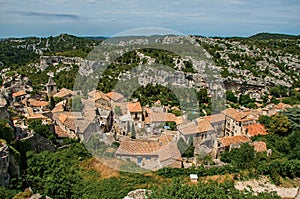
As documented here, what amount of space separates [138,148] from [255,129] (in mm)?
10595

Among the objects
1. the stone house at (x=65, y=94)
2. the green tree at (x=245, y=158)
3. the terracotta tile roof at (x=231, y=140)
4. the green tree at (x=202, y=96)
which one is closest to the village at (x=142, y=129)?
the terracotta tile roof at (x=231, y=140)

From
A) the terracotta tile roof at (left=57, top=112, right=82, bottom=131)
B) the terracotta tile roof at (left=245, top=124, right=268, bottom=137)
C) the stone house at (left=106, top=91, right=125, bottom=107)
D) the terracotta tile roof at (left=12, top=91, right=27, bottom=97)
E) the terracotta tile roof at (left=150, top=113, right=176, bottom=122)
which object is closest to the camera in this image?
the terracotta tile roof at (left=57, top=112, right=82, bottom=131)

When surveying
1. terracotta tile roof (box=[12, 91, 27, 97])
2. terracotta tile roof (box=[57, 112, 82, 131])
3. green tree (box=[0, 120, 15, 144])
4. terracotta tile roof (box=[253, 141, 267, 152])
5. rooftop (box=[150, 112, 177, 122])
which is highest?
green tree (box=[0, 120, 15, 144])

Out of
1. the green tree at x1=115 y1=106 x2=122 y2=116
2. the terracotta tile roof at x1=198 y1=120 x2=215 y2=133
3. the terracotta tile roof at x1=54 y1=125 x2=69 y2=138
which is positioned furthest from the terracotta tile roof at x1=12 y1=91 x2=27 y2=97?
the terracotta tile roof at x1=198 y1=120 x2=215 y2=133

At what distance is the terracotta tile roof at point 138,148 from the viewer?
50.9 feet

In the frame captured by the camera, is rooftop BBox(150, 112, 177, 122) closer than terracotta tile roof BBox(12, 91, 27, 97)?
Yes

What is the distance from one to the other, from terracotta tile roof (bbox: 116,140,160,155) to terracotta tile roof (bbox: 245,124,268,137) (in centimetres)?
870

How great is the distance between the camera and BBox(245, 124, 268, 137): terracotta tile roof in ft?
68.0

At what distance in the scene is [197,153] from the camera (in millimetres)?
17750

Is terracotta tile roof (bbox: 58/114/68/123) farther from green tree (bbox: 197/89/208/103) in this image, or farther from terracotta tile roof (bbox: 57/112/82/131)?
green tree (bbox: 197/89/208/103)

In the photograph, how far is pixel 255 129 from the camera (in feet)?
69.2

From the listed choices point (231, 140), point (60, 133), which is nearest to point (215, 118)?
A: point (231, 140)

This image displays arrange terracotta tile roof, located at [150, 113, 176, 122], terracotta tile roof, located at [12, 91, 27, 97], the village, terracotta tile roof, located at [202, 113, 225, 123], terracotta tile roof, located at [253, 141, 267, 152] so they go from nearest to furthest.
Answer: the village < terracotta tile roof, located at [253, 141, 267, 152] < terracotta tile roof, located at [202, 113, 225, 123] < terracotta tile roof, located at [150, 113, 176, 122] < terracotta tile roof, located at [12, 91, 27, 97]

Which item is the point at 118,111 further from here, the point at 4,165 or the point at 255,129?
the point at 4,165
